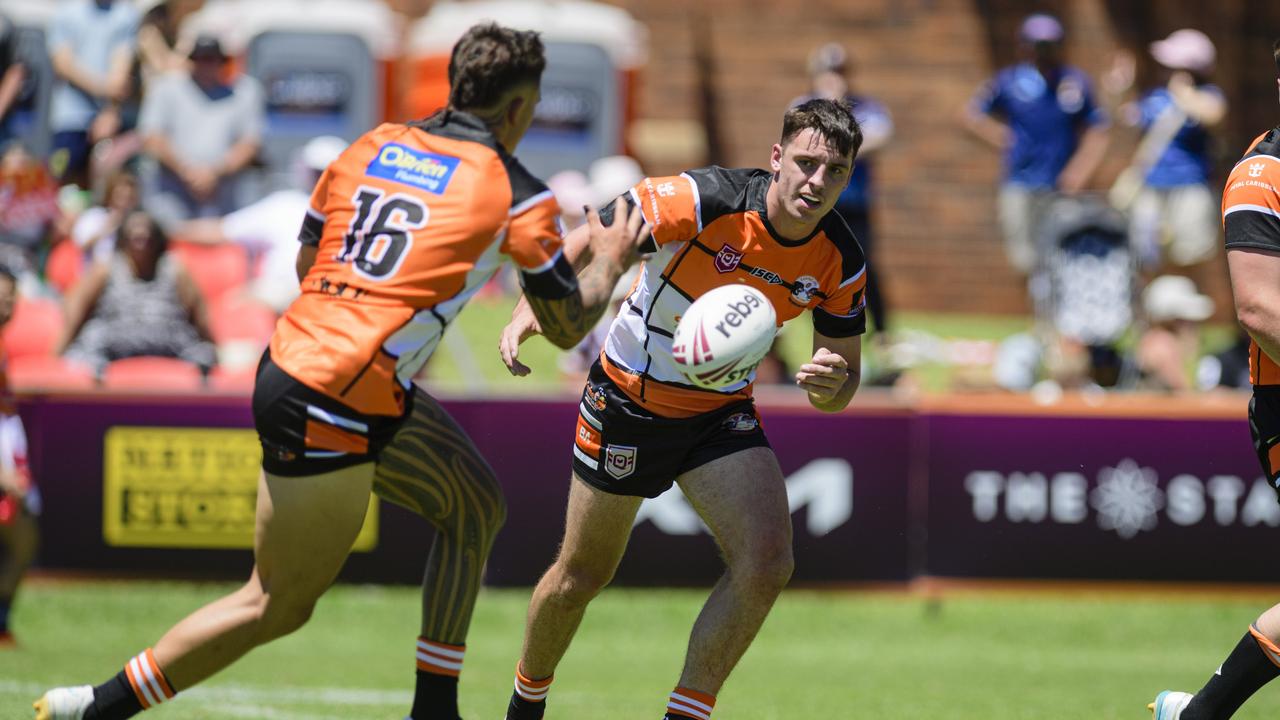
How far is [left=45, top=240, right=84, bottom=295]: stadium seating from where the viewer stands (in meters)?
12.5

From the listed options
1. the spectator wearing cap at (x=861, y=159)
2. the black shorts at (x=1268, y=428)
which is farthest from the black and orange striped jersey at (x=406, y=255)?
the spectator wearing cap at (x=861, y=159)

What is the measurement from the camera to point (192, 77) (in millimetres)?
13250

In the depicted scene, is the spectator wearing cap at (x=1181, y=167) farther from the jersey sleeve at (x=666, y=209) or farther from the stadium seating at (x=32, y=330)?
the jersey sleeve at (x=666, y=209)

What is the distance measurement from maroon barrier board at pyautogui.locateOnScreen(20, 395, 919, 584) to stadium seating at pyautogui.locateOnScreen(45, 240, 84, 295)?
2.54 metres

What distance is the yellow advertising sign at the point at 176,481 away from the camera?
10164mm

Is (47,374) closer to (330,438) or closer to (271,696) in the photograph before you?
(271,696)

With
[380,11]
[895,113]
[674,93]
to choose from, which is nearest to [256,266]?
[380,11]

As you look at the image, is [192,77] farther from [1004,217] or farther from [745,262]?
[745,262]

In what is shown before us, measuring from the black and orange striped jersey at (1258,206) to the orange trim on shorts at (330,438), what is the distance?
9.56 ft

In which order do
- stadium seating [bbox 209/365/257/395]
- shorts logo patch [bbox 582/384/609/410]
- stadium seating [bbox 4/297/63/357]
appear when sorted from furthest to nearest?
stadium seating [bbox 4/297/63/357], stadium seating [bbox 209/365/257/395], shorts logo patch [bbox 582/384/609/410]

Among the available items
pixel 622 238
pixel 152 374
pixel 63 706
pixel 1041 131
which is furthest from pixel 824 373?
pixel 1041 131

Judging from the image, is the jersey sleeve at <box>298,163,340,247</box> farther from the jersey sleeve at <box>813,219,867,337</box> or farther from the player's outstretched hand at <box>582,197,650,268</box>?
the jersey sleeve at <box>813,219,867,337</box>

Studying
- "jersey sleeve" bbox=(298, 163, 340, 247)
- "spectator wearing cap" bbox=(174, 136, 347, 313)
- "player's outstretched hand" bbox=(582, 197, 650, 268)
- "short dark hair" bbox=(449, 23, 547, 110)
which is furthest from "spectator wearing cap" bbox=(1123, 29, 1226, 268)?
"jersey sleeve" bbox=(298, 163, 340, 247)

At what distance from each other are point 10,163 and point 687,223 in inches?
337
